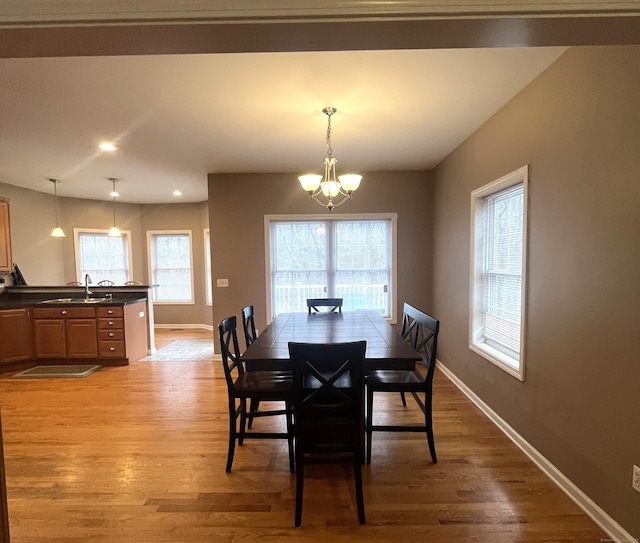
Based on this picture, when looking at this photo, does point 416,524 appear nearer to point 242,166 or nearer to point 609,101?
point 609,101

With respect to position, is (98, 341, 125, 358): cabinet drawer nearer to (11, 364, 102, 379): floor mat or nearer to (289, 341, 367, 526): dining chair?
(11, 364, 102, 379): floor mat

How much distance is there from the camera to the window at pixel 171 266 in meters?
6.86

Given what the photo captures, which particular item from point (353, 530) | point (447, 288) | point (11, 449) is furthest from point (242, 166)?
point (353, 530)

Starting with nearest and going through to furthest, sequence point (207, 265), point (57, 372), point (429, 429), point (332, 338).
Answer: point (429, 429) → point (332, 338) → point (57, 372) → point (207, 265)

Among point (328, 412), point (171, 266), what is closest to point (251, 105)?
point (328, 412)

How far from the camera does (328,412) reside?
6.01ft

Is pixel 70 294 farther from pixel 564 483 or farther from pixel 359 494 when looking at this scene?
pixel 564 483

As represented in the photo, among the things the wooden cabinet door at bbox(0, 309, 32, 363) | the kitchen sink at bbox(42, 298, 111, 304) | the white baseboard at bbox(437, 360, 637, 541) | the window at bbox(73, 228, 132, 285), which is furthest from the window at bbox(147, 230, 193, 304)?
the white baseboard at bbox(437, 360, 637, 541)

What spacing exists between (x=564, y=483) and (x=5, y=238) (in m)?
6.59

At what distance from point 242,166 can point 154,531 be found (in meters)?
3.66

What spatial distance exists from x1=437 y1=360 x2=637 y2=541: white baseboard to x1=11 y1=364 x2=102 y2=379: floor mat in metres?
4.61

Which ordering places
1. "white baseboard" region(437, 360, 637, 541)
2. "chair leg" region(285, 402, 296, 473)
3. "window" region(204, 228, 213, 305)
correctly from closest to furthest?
"white baseboard" region(437, 360, 637, 541) → "chair leg" region(285, 402, 296, 473) → "window" region(204, 228, 213, 305)

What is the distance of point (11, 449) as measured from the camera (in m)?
2.46

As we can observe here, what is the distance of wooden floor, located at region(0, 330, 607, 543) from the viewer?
5.60ft
